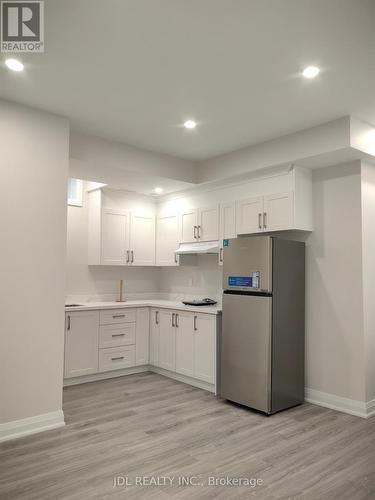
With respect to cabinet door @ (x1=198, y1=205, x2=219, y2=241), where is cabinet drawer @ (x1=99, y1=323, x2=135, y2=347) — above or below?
below

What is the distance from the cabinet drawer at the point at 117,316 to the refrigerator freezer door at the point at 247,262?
5.44 feet

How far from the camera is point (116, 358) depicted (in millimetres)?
5082

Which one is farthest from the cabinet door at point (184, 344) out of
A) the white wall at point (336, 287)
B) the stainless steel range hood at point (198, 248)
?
the white wall at point (336, 287)

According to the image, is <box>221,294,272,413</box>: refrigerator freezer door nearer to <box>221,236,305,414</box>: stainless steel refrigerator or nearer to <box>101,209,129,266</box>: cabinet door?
<box>221,236,305,414</box>: stainless steel refrigerator

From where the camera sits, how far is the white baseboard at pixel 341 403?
3764 millimetres

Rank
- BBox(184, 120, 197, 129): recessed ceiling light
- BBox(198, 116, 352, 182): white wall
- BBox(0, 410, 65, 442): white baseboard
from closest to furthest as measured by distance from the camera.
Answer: BBox(0, 410, 65, 442): white baseboard
BBox(198, 116, 352, 182): white wall
BBox(184, 120, 197, 129): recessed ceiling light

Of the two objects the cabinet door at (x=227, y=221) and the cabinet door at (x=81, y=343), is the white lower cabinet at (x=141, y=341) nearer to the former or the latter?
the cabinet door at (x=81, y=343)

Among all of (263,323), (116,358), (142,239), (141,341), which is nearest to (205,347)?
(263,323)

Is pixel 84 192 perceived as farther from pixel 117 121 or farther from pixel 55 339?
pixel 55 339

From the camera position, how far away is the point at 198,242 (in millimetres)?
5277
